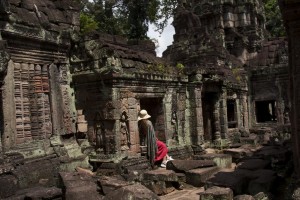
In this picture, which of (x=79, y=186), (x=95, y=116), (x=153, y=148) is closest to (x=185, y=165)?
(x=153, y=148)

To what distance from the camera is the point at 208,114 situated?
14227 mm

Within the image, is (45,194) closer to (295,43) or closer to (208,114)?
(295,43)

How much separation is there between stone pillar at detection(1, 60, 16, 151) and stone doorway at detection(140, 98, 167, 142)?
4402mm

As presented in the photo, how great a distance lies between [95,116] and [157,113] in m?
2.30

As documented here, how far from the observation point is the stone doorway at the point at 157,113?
10867 mm

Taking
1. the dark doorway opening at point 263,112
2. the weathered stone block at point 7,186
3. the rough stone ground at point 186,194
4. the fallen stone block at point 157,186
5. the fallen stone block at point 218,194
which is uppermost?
the dark doorway opening at point 263,112

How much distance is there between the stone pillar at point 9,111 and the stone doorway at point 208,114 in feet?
27.6

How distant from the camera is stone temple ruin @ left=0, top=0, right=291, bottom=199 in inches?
256

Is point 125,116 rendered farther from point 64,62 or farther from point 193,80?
point 193,80

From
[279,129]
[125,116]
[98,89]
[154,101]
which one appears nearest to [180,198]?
[125,116]

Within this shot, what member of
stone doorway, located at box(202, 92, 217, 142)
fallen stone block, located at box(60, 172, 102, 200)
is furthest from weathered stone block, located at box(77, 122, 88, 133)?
stone doorway, located at box(202, 92, 217, 142)

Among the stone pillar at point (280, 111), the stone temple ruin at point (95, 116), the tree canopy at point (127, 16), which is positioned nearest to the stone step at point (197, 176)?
the stone temple ruin at point (95, 116)

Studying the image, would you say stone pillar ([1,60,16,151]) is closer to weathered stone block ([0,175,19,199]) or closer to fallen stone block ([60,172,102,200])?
weathered stone block ([0,175,19,199])

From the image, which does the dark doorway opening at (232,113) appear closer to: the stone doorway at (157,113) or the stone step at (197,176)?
the stone doorway at (157,113)
